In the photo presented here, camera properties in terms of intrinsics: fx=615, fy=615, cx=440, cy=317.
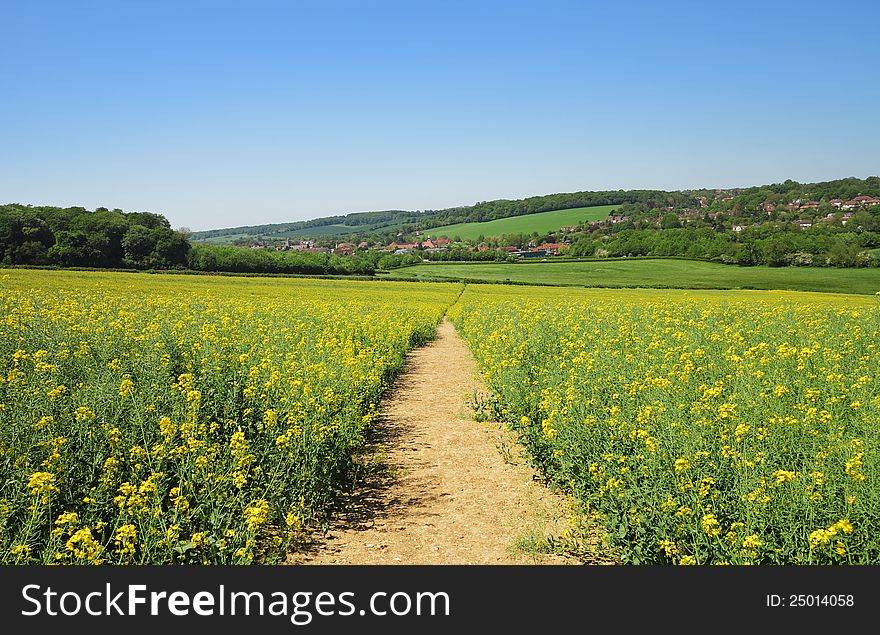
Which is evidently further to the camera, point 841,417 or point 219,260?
point 219,260

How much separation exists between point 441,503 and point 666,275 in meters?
77.8

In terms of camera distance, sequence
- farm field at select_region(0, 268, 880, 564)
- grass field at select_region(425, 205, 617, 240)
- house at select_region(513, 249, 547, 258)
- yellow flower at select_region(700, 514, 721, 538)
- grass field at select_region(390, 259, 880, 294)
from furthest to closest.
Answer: grass field at select_region(425, 205, 617, 240)
house at select_region(513, 249, 547, 258)
grass field at select_region(390, 259, 880, 294)
farm field at select_region(0, 268, 880, 564)
yellow flower at select_region(700, 514, 721, 538)

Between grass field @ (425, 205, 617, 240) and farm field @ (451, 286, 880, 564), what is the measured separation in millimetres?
151983

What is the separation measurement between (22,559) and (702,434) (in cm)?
637

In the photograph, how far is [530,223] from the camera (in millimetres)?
176500

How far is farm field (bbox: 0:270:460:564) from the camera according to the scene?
5328 mm

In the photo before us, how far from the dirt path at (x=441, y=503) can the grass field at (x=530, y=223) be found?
152389 mm

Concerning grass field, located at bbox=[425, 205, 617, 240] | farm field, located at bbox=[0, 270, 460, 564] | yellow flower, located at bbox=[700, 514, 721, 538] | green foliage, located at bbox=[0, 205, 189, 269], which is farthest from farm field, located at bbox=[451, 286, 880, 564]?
grass field, located at bbox=[425, 205, 617, 240]

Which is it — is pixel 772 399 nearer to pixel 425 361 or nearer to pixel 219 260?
pixel 425 361

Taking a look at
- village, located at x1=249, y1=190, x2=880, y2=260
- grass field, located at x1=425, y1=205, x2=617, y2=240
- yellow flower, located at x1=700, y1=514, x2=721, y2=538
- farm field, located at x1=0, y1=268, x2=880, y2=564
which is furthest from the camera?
grass field, located at x1=425, y1=205, x2=617, y2=240

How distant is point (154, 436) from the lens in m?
7.32

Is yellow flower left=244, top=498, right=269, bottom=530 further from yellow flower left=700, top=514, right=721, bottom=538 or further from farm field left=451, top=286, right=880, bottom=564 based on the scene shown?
yellow flower left=700, top=514, right=721, bottom=538

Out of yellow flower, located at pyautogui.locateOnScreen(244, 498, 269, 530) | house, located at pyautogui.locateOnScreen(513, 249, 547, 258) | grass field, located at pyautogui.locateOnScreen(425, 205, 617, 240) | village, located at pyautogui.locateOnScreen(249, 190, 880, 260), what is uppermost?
grass field, located at pyautogui.locateOnScreen(425, 205, 617, 240)

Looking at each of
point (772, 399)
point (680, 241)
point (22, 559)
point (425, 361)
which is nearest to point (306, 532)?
point (22, 559)
